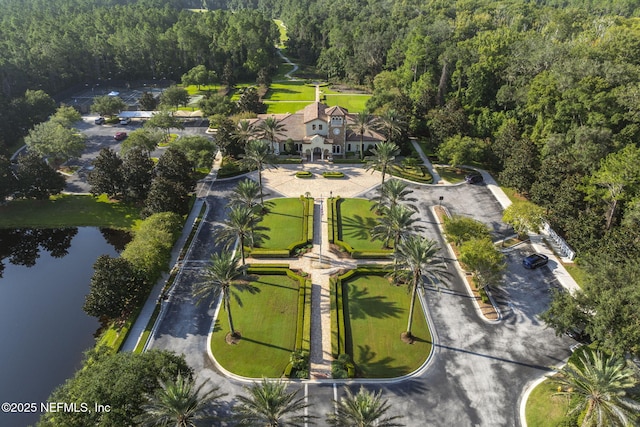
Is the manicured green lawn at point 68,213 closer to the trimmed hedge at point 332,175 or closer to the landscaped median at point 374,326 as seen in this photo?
the trimmed hedge at point 332,175

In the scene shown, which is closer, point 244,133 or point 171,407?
point 171,407

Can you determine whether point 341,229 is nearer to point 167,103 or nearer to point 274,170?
point 274,170

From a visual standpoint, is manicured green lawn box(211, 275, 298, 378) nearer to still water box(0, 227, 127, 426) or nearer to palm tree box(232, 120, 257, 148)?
still water box(0, 227, 127, 426)

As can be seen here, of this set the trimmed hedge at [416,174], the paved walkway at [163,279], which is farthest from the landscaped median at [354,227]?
the paved walkway at [163,279]

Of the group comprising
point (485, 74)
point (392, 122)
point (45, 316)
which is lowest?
point (45, 316)

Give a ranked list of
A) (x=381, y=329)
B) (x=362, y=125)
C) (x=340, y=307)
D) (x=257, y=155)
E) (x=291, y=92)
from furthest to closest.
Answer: (x=291, y=92), (x=362, y=125), (x=257, y=155), (x=340, y=307), (x=381, y=329)

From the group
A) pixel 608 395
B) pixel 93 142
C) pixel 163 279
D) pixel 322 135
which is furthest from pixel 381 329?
pixel 93 142

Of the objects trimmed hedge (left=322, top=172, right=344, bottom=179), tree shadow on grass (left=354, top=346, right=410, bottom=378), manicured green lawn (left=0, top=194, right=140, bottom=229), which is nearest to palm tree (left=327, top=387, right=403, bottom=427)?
tree shadow on grass (left=354, top=346, right=410, bottom=378)

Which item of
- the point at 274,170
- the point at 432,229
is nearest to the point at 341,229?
the point at 432,229

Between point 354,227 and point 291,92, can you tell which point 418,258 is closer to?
point 354,227
